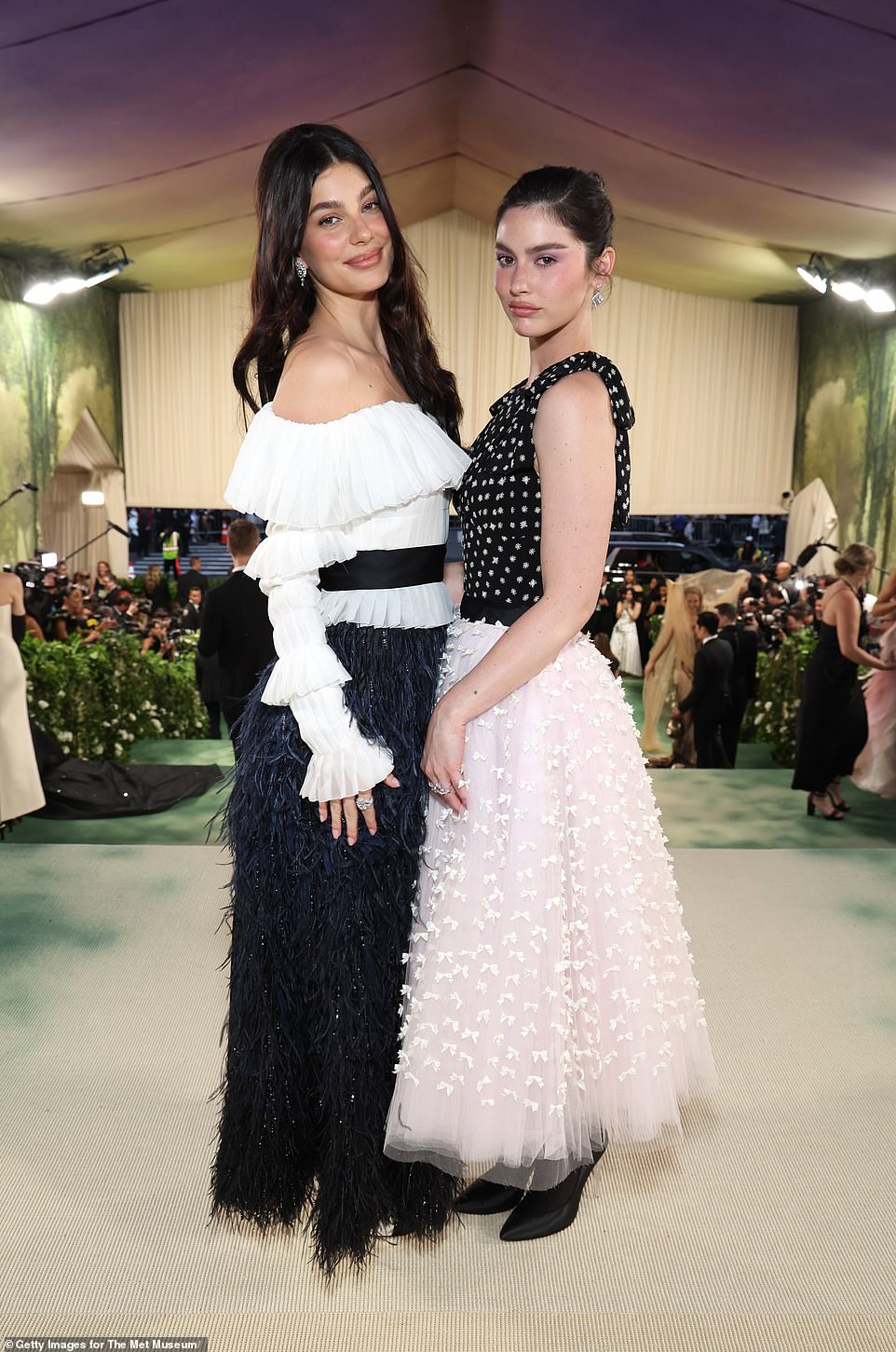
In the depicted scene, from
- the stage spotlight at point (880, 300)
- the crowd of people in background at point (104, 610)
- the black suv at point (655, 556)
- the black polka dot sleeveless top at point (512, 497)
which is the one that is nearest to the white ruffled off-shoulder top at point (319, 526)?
the black polka dot sleeveless top at point (512, 497)

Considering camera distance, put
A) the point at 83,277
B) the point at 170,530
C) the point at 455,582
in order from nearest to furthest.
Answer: the point at 455,582 → the point at 83,277 → the point at 170,530

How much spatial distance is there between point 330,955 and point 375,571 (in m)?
0.62

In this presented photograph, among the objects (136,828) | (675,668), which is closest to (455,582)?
(136,828)

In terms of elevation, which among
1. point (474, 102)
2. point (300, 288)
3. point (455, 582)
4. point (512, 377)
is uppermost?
point (474, 102)

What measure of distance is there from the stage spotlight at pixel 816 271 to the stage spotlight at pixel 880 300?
1.33ft

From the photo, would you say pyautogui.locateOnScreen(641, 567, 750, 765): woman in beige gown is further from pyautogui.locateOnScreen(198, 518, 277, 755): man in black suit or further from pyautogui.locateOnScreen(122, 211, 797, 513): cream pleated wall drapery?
pyautogui.locateOnScreen(122, 211, 797, 513): cream pleated wall drapery

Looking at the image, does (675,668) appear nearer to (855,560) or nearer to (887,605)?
(887,605)

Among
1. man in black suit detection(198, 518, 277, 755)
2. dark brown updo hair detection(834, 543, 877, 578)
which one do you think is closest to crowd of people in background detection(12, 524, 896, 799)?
dark brown updo hair detection(834, 543, 877, 578)

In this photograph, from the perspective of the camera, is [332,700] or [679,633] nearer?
[332,700]

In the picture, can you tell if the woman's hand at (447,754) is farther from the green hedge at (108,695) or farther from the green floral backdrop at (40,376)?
the green floral backdrop at (40,376)

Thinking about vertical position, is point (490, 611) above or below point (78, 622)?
above

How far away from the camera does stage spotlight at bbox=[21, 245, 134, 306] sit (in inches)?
317

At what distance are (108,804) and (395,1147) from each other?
4044 millimetres

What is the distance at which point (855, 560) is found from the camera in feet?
16.6
